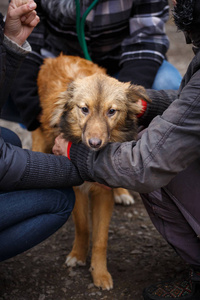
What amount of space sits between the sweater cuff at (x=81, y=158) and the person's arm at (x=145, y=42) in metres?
1.31

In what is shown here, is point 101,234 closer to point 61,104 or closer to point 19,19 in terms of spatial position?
point 61,104

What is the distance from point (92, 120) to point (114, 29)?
59.5 inches

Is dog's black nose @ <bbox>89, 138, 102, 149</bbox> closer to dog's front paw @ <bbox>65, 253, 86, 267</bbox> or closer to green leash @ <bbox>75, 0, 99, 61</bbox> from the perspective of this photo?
dog's front paw @ <bbox>65, 253, 86, 267</bbox>

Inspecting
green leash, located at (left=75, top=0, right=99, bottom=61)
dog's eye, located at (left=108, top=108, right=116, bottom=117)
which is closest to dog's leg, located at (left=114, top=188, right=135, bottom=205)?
green leash, located at (left=75, top=0, right=99, bottom=61)

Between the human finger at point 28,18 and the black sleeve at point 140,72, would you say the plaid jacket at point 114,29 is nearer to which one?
the black sleeve at point 140,72

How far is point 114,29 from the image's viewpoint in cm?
373

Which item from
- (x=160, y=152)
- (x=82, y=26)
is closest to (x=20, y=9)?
(x=82, y=26)

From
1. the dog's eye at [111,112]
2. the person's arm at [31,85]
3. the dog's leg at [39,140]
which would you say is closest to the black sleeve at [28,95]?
the person's arm at [31,85]

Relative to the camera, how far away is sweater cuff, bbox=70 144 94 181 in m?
2.36

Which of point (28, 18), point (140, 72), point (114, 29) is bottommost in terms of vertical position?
point (140, 72)

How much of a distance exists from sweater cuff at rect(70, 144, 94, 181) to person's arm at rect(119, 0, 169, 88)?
131cm

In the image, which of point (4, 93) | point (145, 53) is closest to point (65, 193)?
point (4, 93)

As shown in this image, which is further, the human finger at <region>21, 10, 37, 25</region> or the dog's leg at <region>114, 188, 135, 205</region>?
the dog's leg at <region>114, 188, 135, 205</region>

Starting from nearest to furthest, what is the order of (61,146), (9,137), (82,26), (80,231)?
1. (61,146)
2. (9,137)
3. (80,231)
4. (82,26)
